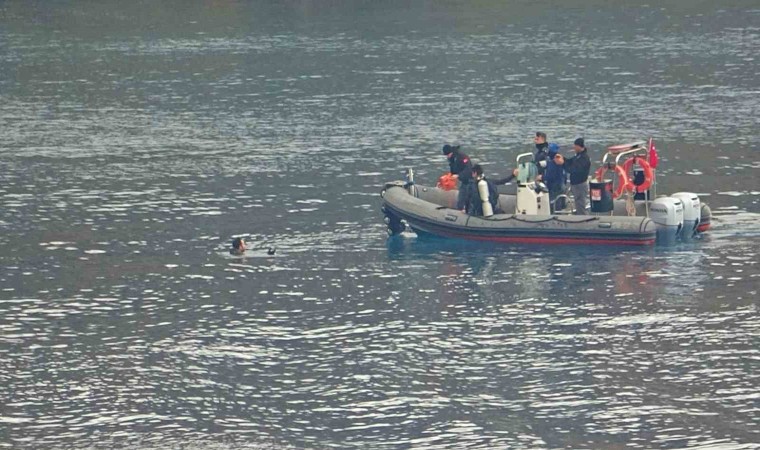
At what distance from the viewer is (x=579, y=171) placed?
37.6 m

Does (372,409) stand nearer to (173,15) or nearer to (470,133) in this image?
(470,133)

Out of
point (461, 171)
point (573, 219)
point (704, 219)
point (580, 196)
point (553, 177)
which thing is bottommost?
point (704, 219)

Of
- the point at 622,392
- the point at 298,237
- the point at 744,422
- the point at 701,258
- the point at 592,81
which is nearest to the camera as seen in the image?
the point at 744,422

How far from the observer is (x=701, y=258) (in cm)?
3678

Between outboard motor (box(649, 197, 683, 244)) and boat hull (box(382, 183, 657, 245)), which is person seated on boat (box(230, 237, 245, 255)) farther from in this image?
outboard motor (box(649, 197, 683, 244))

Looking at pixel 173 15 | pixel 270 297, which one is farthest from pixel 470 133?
pixel 173 15

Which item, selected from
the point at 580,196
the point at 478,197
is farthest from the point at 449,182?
the point at 580,196

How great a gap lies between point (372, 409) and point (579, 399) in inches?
146

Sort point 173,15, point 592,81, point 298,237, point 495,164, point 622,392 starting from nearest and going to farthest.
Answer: point 622,392, point 298,237, point 495,164, point 592,81, point 173,15

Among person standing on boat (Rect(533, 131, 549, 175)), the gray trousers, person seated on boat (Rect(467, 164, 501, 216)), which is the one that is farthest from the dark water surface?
person standing on boat (Rect(533, 131, 549, 175))

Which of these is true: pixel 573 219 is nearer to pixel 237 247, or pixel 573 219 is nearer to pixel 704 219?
pixel 704 219

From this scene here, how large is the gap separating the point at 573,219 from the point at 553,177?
1441 mm

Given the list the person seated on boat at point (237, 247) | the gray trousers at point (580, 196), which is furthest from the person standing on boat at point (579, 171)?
the person seated on boat at point (237, 247)

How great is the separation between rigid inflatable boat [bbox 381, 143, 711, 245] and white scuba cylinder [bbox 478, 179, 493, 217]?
0.62 ft
